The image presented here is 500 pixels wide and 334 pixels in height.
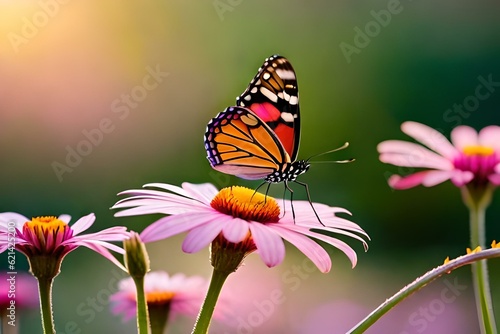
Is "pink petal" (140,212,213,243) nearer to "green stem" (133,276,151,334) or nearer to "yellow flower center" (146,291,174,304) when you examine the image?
"green stem" (133,276,151,334)

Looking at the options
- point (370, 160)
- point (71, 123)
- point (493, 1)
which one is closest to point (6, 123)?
point (71, 123)

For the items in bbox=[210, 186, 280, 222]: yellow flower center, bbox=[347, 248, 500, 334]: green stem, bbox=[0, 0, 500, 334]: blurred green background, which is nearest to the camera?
bbox=[347, 248, 500, 334]: green stem

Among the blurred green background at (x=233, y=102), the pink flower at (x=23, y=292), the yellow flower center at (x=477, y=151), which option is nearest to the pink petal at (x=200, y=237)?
the yellow flower center at (x=477, y=151)

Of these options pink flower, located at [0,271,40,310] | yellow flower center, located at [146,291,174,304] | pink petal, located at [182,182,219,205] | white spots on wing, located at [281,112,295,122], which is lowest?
pink flower, located at [0,271,40,310]

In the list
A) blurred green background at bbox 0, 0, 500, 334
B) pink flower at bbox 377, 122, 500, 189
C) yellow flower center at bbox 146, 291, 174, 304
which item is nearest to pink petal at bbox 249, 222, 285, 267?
pink flower at bbox 377, 122, 500, 189

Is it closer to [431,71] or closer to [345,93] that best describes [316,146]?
[345,93]

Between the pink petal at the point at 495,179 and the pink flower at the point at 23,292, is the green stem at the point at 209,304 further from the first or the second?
the pink flower at the point at 23,292

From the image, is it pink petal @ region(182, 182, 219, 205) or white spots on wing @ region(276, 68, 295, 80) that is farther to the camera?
white spots on wing @ region(276, 68, 295, 80)
